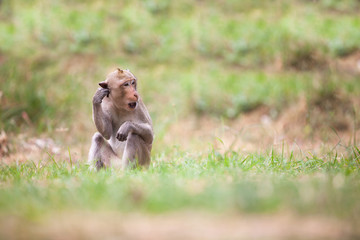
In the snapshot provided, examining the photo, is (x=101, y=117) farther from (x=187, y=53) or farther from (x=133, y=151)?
(x=187, y=53)

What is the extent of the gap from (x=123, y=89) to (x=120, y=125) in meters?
0.47

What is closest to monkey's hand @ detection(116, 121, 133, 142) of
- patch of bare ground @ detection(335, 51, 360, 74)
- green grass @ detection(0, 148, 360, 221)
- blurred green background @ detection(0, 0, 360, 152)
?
green grass @ detection(0, 148, 360, 221)

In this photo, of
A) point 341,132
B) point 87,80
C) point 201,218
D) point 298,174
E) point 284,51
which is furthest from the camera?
point 284,51

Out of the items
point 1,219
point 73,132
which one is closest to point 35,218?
point 1,219

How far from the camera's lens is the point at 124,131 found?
520 cm

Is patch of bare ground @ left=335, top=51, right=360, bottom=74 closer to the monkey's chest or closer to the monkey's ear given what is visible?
the monkey's chest

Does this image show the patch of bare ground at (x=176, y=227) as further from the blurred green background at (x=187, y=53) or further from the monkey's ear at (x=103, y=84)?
the blurred green background at (x=187, y=53)

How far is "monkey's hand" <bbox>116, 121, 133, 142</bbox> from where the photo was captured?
205 inches

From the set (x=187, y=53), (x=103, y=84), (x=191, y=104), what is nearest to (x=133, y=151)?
(x=103, y=84)

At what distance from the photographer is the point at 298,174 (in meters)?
4.87

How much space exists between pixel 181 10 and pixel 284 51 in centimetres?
412

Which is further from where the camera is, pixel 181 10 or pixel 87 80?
pixel 181 10

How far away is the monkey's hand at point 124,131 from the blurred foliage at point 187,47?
16.4ft

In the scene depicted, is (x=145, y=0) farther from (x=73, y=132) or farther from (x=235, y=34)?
(x=73, y=132)
